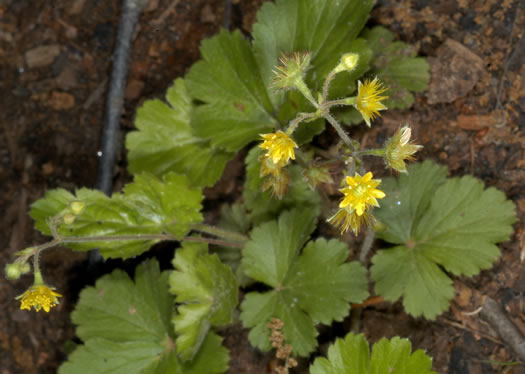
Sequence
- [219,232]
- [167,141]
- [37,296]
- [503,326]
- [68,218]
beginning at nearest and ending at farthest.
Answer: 1. [37,296]
2. [68,218]
3. [503,326]
4. [219,232]
5. [167,141]

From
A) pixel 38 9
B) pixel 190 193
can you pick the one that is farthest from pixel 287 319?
pixel 38 9

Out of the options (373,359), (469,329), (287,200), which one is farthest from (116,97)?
(469,329)

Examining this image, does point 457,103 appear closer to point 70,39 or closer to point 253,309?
point 253,309

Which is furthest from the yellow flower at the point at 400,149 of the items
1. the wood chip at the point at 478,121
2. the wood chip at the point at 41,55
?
the wood chip at the point at 41,55

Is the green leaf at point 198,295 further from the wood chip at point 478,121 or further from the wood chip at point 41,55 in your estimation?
the wood chip at point 41,55

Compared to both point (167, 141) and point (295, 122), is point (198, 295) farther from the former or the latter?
point (295, 122)
